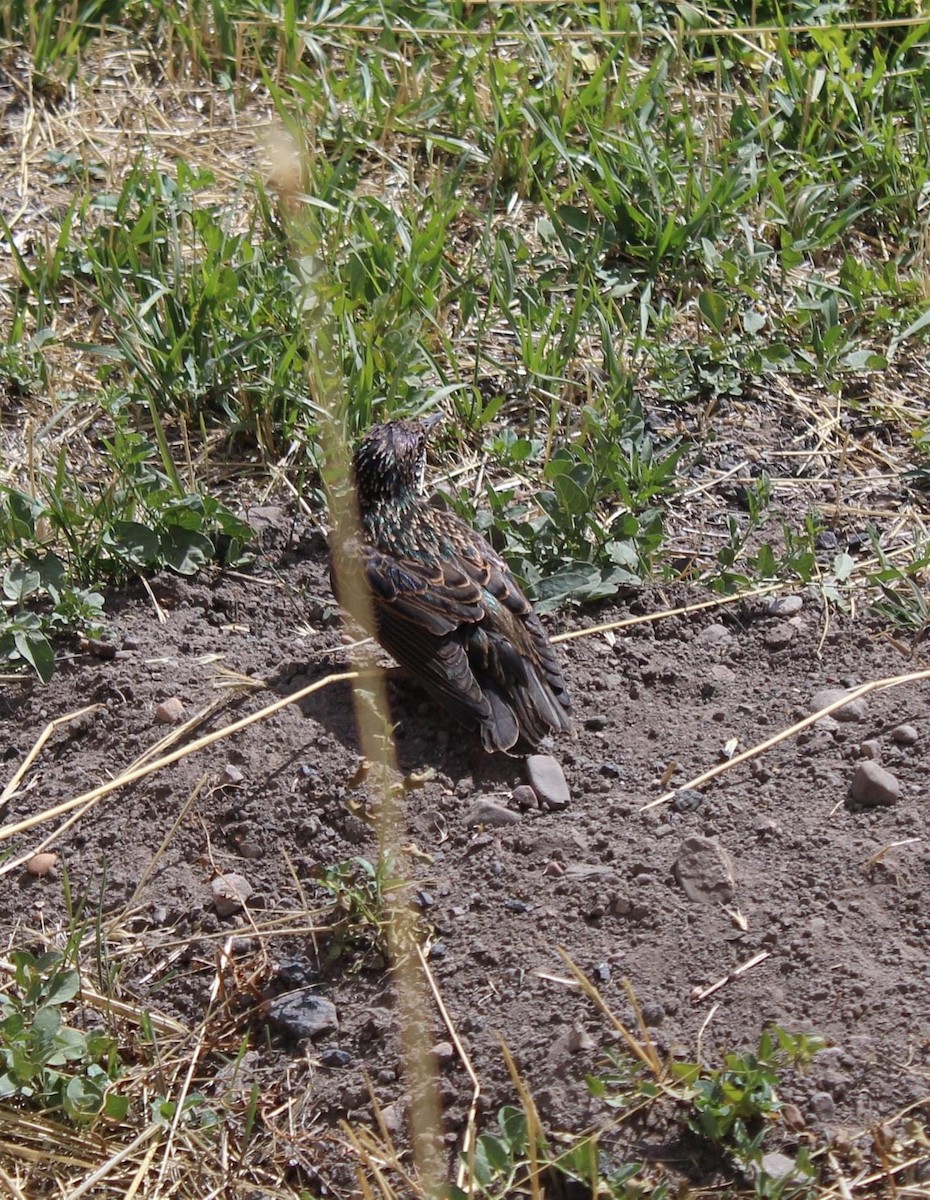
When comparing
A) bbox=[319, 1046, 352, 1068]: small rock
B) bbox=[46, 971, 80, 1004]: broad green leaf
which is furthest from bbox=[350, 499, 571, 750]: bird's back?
bbox=[46, 971, 80, 1004]: broad green leaf

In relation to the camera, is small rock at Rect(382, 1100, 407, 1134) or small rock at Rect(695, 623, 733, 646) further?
small rock at Rect(695, 623, 733, 646)

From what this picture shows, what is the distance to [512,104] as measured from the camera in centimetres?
604

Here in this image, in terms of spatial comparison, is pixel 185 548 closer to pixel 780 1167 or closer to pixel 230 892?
pixel 230 892

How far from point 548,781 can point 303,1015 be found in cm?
93

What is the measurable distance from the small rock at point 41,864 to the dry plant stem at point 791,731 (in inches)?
62.3

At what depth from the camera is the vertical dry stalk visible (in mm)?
3318

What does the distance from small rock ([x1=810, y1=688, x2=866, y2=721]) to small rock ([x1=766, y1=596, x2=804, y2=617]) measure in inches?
14.1

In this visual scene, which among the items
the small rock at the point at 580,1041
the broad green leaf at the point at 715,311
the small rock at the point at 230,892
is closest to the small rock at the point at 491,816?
the small rock at the point at 230,892

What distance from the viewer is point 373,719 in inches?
168

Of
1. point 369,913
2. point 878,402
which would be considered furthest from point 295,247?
point 369,913

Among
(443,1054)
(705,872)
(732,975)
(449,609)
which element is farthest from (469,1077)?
(449,609)

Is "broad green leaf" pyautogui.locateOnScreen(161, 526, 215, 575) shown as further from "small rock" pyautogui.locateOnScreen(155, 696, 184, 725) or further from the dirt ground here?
"small rock" pyautogui.locateOnScreen(155, 696, 184, 725)

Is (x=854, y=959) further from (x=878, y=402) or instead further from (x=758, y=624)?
(x=878, y=402)

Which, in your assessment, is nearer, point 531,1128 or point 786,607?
point 531,1128
